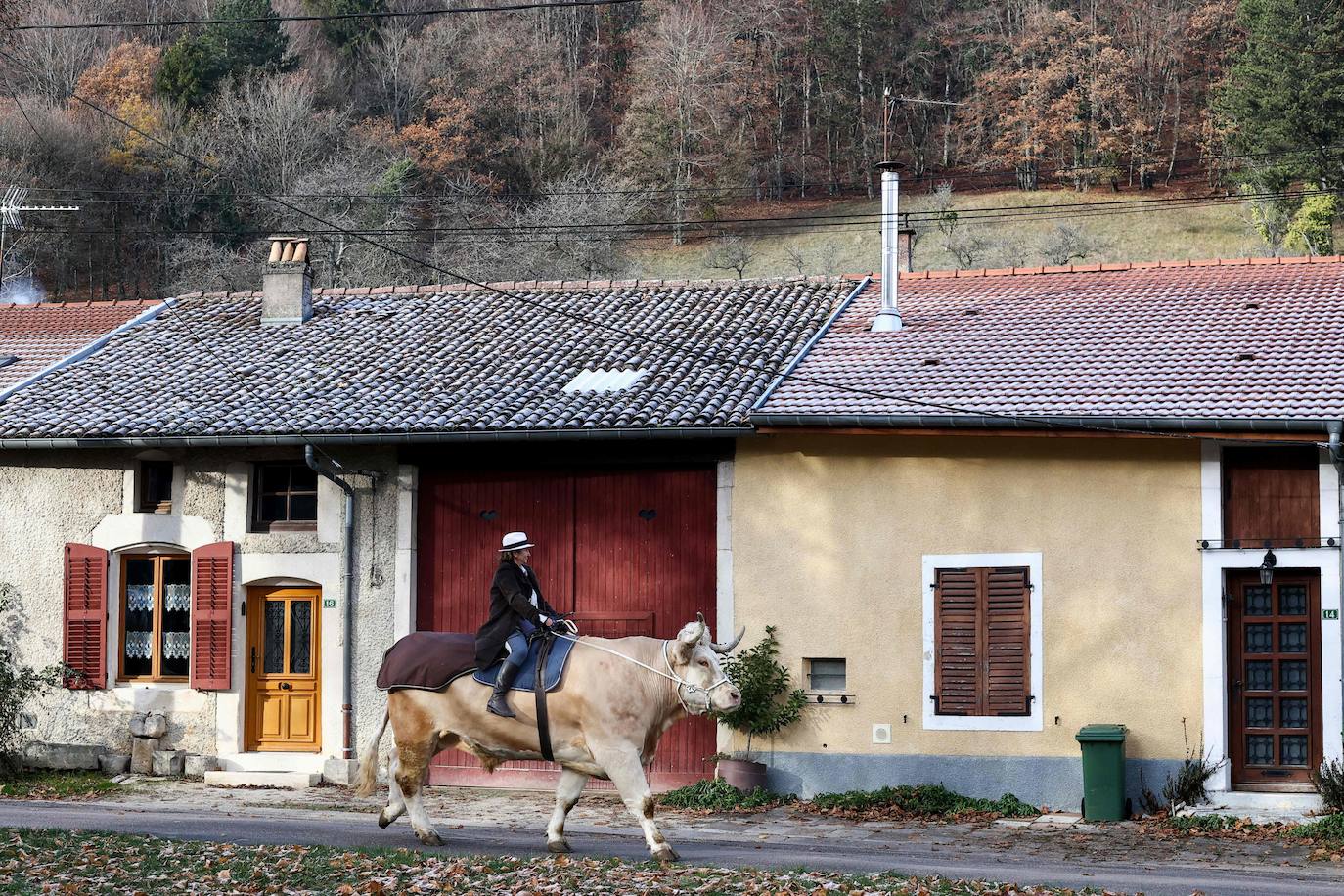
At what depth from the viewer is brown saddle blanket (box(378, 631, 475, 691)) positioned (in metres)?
11.6

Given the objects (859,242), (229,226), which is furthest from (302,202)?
(859,242)

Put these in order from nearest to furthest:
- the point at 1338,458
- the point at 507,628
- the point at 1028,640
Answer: the point at 507,628
the point at 1338,458
the point at 1028,640

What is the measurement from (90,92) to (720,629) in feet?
143

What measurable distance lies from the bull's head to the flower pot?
4294mm

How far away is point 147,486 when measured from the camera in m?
17.8

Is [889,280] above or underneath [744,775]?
above

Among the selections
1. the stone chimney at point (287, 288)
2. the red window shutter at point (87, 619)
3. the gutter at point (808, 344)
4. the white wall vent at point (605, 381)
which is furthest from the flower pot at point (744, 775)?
the stone chimney at point (287, 288)

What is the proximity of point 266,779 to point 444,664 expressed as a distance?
607 centimetres

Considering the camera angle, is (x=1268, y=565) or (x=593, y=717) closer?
(x=593, y=717)

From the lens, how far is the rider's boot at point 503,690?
11.3 m

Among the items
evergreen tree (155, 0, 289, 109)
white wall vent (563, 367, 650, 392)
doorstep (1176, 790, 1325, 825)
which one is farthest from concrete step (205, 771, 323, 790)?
evergreen tree (155, 0, 289, 109)

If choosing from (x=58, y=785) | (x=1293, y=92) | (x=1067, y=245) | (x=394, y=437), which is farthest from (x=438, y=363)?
(x=1293, y=92)

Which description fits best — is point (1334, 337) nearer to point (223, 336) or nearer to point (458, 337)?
point (458, 337)

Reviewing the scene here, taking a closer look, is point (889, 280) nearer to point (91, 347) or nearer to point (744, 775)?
point (744, 775)
